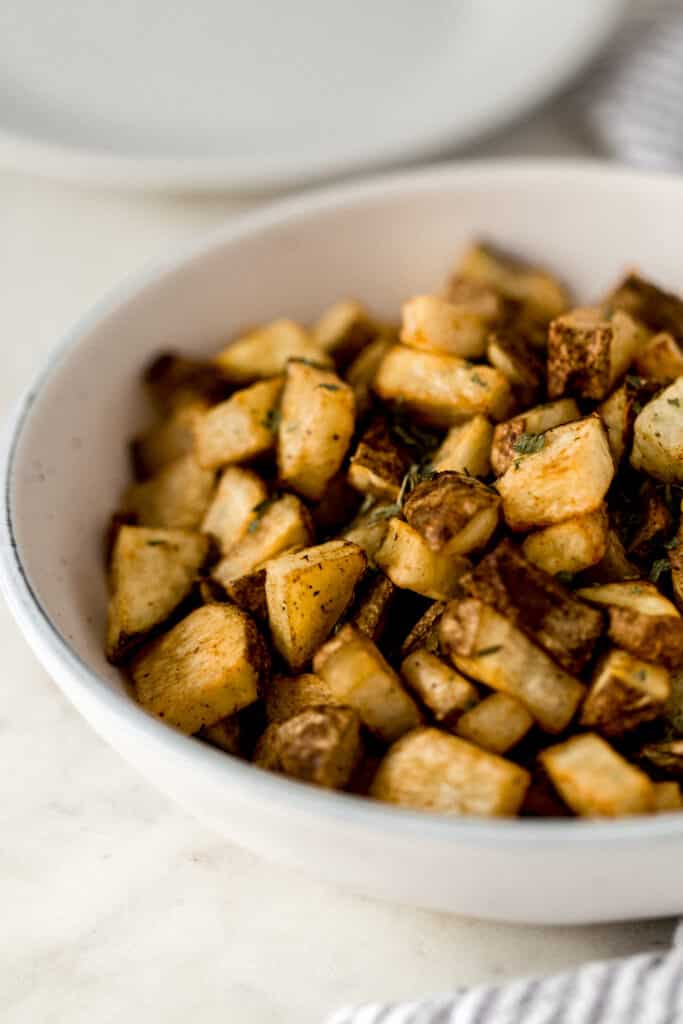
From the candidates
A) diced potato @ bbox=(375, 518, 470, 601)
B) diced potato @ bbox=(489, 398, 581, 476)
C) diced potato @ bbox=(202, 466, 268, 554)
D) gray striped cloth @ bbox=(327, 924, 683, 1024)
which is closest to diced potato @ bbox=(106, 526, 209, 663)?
diced potato @ bbox=(202, 466, 268, 554)

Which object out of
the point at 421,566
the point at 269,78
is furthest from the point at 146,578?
the point at 269,78

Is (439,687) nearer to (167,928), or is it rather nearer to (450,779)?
(450,779)

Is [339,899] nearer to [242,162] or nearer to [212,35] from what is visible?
[242,162]

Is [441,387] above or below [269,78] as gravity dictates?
below

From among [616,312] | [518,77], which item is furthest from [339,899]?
[518,77]

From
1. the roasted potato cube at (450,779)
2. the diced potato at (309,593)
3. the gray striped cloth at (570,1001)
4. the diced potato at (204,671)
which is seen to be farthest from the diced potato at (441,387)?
the gray striped cloth at (570,1001)

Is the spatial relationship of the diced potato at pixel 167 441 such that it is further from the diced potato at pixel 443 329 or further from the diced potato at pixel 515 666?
the diced potato at pixel 515 666
